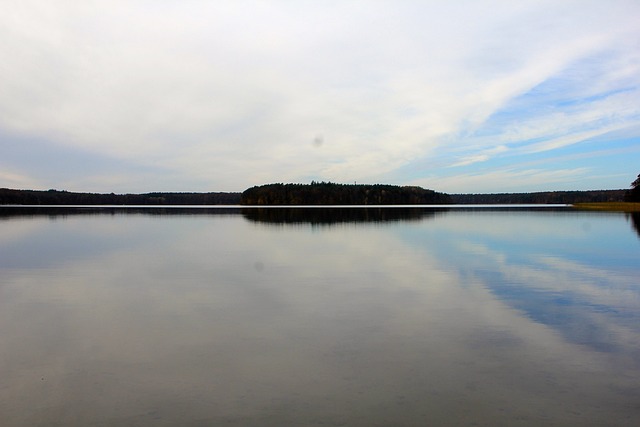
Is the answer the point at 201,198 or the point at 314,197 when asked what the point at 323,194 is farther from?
the point at 201,198

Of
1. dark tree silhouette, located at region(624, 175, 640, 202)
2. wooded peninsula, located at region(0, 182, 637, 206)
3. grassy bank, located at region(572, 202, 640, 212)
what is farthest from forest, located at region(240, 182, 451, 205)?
dark tree silhouette, located at region(624, 175, 640, 202)

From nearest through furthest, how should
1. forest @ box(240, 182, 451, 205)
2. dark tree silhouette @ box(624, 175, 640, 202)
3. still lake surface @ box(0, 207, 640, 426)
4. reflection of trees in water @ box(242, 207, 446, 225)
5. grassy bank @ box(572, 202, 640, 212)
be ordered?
still lake surface @ box(0, 207, 640, 426)
reflection of trees in water @ box(242, 207, 446, 225)
grassy bank @ box(572, 202, 640, 212)
dark tree silhouette @ box(624, 175, 640, 202)
forest @ box(240, 182, 451, 205)

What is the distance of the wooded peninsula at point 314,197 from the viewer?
148875mm

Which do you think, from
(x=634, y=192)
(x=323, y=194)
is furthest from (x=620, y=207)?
(x=323, y=194)

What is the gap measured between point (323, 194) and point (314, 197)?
3.28 metres

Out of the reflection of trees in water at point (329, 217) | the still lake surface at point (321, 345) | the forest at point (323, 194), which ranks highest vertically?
the forest at point (323, 194)

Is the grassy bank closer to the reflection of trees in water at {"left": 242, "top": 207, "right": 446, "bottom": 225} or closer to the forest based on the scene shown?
the reflection of trees in water at {"left": 242, "top": 207, "right": 446, "bottom": 225}

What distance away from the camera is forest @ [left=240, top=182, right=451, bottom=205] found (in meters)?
148

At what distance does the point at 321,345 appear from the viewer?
7566 mm

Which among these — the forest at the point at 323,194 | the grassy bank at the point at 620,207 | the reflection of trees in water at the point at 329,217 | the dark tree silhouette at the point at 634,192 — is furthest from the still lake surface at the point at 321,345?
the forest at the point at 323,194

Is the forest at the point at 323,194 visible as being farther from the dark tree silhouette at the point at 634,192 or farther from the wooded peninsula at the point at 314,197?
the dark tree silhouette at the point at 634,192

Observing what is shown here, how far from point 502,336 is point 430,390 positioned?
2921mm

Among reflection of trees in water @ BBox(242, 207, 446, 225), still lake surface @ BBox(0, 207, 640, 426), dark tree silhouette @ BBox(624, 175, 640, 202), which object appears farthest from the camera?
dark tree silhouette @ BBox(624, 175, 640, 202)

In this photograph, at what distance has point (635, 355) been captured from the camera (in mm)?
7023
